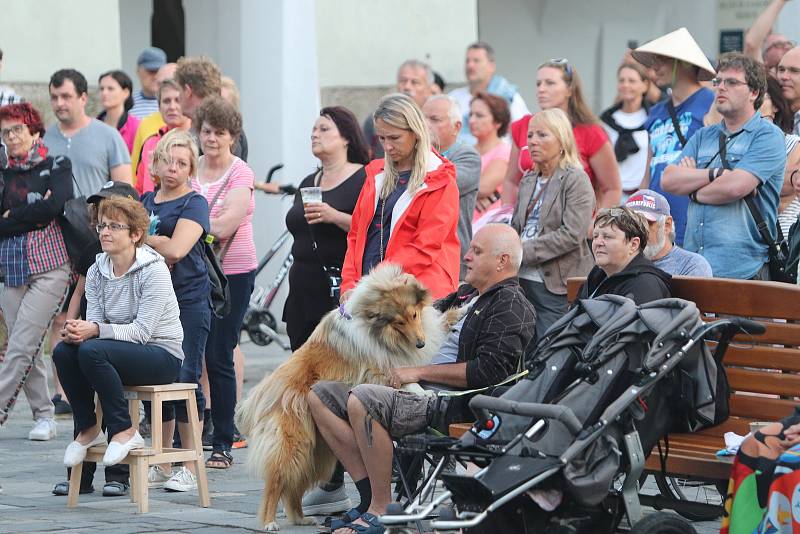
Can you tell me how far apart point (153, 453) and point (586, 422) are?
2.66 meters

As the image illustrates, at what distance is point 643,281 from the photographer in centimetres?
611

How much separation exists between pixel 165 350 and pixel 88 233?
1.93 metres

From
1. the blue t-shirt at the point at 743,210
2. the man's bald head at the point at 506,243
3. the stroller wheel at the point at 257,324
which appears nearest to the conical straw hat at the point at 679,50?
the blue t-shirt at the point at 743,210

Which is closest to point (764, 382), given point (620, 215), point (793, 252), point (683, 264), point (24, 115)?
point (620, 215)

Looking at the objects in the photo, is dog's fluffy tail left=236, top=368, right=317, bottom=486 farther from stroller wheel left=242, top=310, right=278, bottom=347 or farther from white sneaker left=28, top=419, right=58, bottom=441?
stroller wheel left=242, top=310, right=278, bottom=347

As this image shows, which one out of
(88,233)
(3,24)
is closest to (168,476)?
(88,233)

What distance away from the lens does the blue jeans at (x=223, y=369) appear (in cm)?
854

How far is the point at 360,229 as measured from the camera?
755 centimetres

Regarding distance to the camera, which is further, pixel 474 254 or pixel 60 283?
pixel 60 283

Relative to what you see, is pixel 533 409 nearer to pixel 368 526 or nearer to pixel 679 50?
pixel 368 526

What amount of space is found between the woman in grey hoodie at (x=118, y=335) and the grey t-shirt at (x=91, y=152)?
2.66 m

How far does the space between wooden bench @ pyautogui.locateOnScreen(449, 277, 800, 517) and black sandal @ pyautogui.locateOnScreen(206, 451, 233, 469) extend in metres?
2.55

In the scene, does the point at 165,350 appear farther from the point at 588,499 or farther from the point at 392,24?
the point at 392,24

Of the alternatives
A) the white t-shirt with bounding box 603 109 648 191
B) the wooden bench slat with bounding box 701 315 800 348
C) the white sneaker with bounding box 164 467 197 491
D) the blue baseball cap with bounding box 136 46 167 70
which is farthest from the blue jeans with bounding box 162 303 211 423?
the blue baseball cap with bounding box 136 46 167 70
